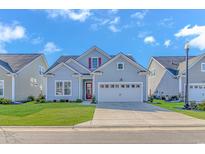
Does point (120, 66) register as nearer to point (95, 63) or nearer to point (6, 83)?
point (95, 63)

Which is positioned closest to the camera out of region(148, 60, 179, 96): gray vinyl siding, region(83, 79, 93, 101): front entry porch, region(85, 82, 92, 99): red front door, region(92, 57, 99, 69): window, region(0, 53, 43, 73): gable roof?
region(0, 53, 43, 73): gable roof

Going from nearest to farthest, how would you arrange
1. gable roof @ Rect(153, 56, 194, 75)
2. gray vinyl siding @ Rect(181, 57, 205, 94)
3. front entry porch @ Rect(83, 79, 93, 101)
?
front entry porch @ Rect(83, 79, 93, 101) → gray vinyl siding @ Rect(181, 57, 205, 94) → gable roof @ Rect(153, 56, 194, 75)

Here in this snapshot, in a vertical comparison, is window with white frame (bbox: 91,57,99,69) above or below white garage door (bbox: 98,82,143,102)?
above

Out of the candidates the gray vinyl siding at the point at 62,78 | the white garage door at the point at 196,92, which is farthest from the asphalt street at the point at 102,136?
the white garage door at the point at 196,92

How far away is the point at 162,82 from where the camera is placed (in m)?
30.5

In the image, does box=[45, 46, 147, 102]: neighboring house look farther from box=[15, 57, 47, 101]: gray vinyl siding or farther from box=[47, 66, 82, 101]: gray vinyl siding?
box=[15, 57, 47, 101]: gray vinyl siding

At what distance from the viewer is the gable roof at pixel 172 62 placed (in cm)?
2984

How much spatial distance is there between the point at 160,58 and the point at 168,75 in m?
3.63

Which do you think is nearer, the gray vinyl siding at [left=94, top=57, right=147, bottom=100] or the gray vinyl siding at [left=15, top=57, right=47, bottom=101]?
the gray vinyl siding at [left=94, top=57, right=147, bottom=100]

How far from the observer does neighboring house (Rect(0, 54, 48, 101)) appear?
2411 cm

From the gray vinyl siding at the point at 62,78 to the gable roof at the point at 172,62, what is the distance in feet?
36.9

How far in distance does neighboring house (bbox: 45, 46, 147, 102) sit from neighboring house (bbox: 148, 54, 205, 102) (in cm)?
406

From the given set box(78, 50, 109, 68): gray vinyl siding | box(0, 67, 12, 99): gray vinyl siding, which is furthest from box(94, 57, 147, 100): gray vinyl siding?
box(0, 67, 12, 99): gray vinyl siding

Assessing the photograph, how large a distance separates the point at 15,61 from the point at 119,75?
1057 centimetres
